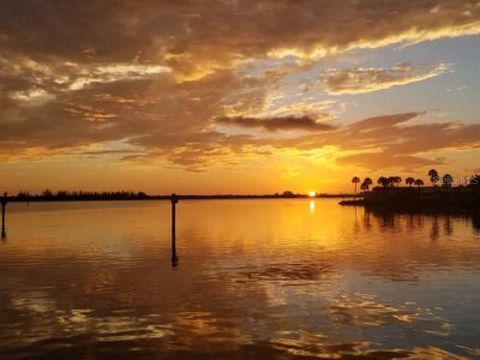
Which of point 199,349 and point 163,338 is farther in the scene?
point 163,338

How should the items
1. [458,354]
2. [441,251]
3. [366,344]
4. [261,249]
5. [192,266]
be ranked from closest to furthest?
[458,354] → [366,344] → [192,266] → [441,251] → [261,249]

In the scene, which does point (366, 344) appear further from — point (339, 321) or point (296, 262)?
point (296, 262)

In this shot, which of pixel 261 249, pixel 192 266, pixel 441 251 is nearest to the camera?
pixel 192 266

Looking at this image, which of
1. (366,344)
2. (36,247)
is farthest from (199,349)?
(36,247)

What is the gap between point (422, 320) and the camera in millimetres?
19797

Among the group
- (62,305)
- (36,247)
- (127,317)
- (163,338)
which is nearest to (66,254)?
(36,247)

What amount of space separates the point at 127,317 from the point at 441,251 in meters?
31.2

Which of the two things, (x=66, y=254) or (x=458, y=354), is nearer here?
(x=458, y=354)

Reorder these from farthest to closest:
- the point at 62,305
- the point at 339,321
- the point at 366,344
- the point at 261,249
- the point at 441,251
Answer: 1. the point at 261,249
2. the point at 441,251
3. the point at 62,305
4. the point at 339,321
5. the point at 366,344

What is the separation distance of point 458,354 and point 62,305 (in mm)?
16016

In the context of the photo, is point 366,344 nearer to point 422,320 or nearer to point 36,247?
point 422,320

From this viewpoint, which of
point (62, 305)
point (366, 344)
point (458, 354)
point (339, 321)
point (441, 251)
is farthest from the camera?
point (441, 251)

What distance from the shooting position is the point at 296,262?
37812 mm

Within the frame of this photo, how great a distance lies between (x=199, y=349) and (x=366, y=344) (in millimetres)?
5220
